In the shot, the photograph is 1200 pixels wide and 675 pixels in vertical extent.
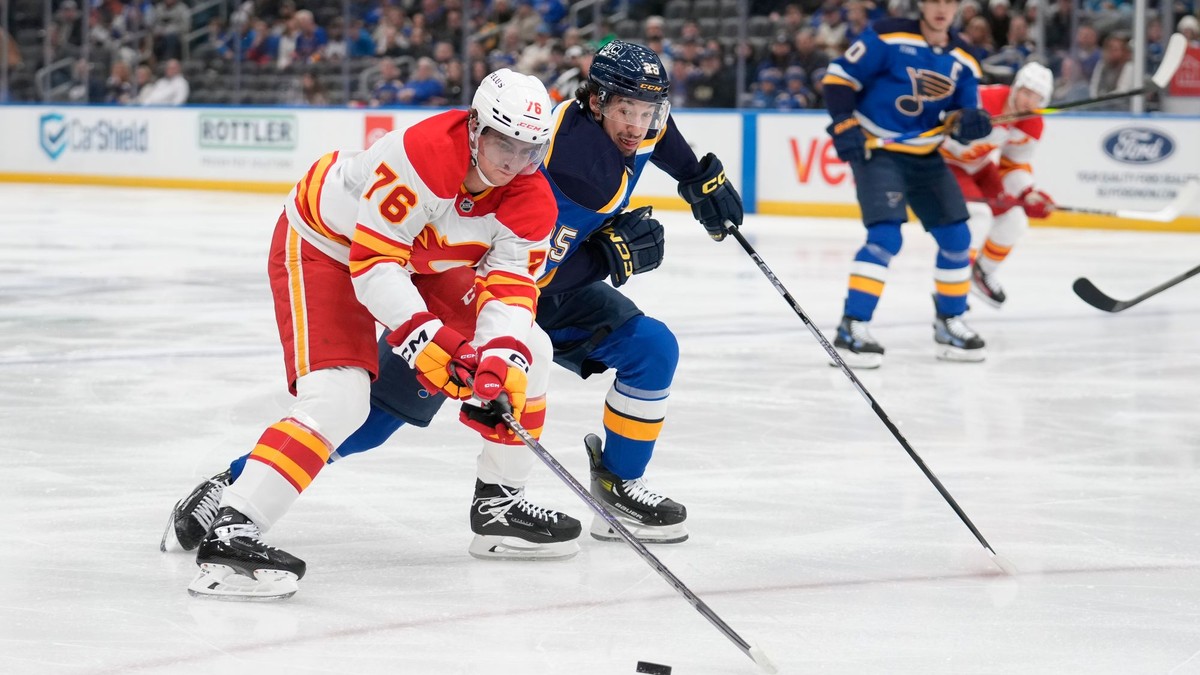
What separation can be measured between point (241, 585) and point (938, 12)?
396 cm

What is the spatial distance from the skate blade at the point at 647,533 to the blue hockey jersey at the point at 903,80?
10.0 feet

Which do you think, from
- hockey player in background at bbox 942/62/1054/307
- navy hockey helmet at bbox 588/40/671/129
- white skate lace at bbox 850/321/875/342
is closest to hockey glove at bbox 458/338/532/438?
navy hockey helmet at bbox 588/40/671/129

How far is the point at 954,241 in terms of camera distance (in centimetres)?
603

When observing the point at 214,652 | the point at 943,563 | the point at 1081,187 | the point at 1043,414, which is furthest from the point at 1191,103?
the point at 214,652

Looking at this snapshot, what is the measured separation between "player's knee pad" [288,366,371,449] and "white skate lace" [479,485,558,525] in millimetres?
410

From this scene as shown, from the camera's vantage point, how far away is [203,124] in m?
15.0

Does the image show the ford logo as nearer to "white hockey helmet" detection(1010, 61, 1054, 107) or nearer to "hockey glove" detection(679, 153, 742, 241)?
"white hockey helmet" detection(1010, 61, 1054, 107)

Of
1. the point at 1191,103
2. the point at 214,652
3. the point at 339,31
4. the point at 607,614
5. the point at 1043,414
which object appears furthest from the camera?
the point at 339,31

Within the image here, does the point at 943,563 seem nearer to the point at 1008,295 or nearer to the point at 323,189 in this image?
the point at 323,189

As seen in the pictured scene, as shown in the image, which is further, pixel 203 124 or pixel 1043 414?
pixel 203 124

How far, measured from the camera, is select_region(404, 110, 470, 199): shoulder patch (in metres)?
2.79

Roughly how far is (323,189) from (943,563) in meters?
1.37

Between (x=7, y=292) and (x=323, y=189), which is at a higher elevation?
(x=323, y=189)

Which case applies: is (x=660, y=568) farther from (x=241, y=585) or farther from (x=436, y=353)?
(x=241, y=585)
